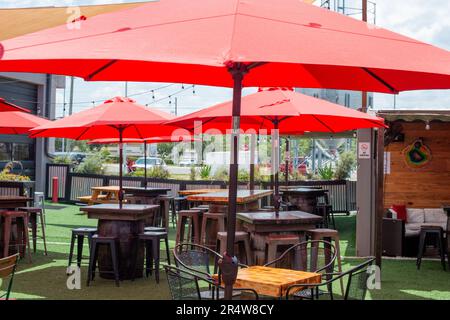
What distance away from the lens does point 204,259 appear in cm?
512

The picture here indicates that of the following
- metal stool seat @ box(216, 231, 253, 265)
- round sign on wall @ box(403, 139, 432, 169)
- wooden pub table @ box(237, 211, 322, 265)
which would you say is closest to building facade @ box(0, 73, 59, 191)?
round sign on wall @ box(403, 139, 432, 169)

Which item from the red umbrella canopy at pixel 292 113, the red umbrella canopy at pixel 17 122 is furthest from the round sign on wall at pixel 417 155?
the red umbrella canopy at pixel 17 122

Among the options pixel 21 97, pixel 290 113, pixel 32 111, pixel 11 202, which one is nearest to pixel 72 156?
pixel 32 111

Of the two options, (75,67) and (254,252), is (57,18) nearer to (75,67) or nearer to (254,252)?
(254,252)

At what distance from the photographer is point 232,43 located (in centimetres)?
273

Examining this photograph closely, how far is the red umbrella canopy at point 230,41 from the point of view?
2.76 m

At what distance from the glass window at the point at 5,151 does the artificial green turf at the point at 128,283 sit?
26.5ft

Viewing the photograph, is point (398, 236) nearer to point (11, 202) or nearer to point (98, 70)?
point (11, 202)

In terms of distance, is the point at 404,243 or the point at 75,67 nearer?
the point at 75,67

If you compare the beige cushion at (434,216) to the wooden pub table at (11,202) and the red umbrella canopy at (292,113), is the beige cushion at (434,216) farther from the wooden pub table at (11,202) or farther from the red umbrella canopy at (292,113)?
the wooden pub table at (11,202)

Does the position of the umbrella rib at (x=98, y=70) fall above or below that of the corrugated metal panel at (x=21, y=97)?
below

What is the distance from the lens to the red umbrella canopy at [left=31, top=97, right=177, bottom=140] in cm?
790
